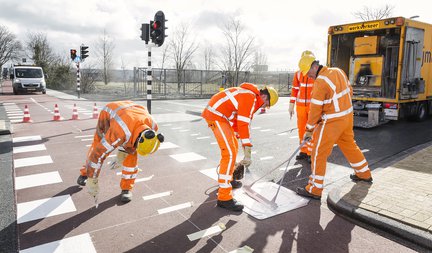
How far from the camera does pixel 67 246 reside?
3.34 metres

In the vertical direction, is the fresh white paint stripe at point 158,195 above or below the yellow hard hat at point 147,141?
below

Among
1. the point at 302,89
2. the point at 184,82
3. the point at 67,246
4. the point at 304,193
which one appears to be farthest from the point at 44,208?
the point at 184,82

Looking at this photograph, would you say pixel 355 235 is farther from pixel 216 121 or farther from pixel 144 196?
pixel 144 196

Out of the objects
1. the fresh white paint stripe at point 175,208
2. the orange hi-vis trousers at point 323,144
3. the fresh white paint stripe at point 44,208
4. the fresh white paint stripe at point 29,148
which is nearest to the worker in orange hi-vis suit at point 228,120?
the fresh white paint stripe at point 175,208

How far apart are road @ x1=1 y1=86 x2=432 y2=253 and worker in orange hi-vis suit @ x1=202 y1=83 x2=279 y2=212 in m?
0.29

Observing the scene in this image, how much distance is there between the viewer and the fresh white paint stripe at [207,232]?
357 centimetres

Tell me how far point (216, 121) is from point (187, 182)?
1461mm

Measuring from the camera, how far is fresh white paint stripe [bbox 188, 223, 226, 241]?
3.57 m

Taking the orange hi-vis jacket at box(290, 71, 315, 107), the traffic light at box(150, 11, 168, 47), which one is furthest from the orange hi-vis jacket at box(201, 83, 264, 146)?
the traffic light at box(150, 11, 168, 47)

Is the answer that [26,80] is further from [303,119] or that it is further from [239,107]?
[239,107]

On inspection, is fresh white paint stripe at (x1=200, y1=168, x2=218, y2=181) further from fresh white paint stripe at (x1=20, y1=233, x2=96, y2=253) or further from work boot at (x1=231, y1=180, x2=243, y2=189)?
fresh white paint stripe at (x1=20, y1=233, x2=96, y2=253)

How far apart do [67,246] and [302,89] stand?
16.8 feet

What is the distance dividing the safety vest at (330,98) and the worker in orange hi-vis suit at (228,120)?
704 millimetres

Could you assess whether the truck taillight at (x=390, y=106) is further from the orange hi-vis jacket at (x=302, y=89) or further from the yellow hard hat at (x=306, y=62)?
the yellow hard hat at (x=306, y=62)
